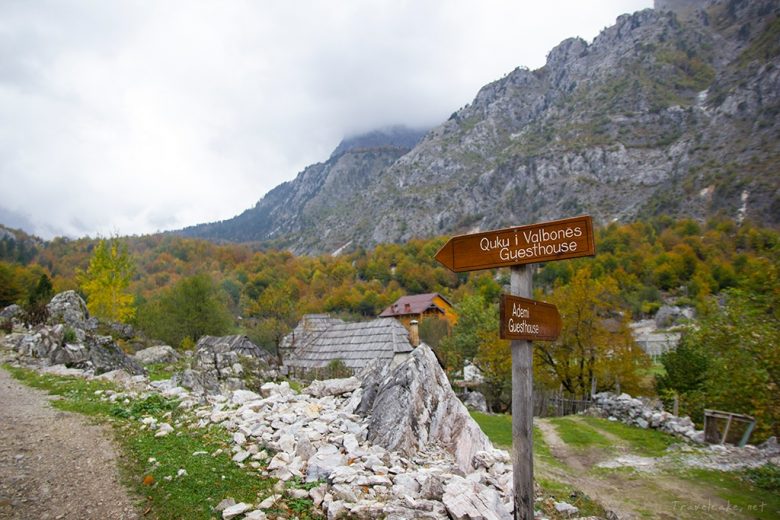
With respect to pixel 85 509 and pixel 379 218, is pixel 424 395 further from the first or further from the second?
pixel 379 218

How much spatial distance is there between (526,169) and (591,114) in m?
32.1

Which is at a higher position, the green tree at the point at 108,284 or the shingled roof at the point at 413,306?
the green tree at the point at 108,284

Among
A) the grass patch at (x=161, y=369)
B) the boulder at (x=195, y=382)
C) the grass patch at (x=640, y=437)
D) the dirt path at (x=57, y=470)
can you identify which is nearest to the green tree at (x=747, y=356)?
the grass patch at (x=640, y=437)

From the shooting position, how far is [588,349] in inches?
900

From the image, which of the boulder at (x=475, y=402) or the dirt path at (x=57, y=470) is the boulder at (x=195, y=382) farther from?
the boulder at (x=475, y=402)

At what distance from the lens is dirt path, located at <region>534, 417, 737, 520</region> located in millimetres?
8875

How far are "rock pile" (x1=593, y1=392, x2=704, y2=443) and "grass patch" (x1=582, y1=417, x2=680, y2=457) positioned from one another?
405mm

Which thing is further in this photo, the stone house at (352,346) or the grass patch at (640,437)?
the stone house at (352,346)

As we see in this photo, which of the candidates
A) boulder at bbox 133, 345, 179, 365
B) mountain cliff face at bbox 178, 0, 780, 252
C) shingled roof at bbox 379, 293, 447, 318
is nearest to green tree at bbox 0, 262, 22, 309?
boulder at bbox 133, 345, 179, 365

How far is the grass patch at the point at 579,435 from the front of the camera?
15.2 meters

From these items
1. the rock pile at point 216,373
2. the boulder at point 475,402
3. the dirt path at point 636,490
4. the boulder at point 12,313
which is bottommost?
the boulder at point 475,402

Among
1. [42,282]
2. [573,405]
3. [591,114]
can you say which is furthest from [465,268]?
[591,114]

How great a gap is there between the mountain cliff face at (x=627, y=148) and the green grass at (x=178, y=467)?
120m

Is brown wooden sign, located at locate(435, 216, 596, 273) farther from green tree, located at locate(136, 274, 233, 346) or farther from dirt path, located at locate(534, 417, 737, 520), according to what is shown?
green tree, located at locate(136, 274, 233, 346)
